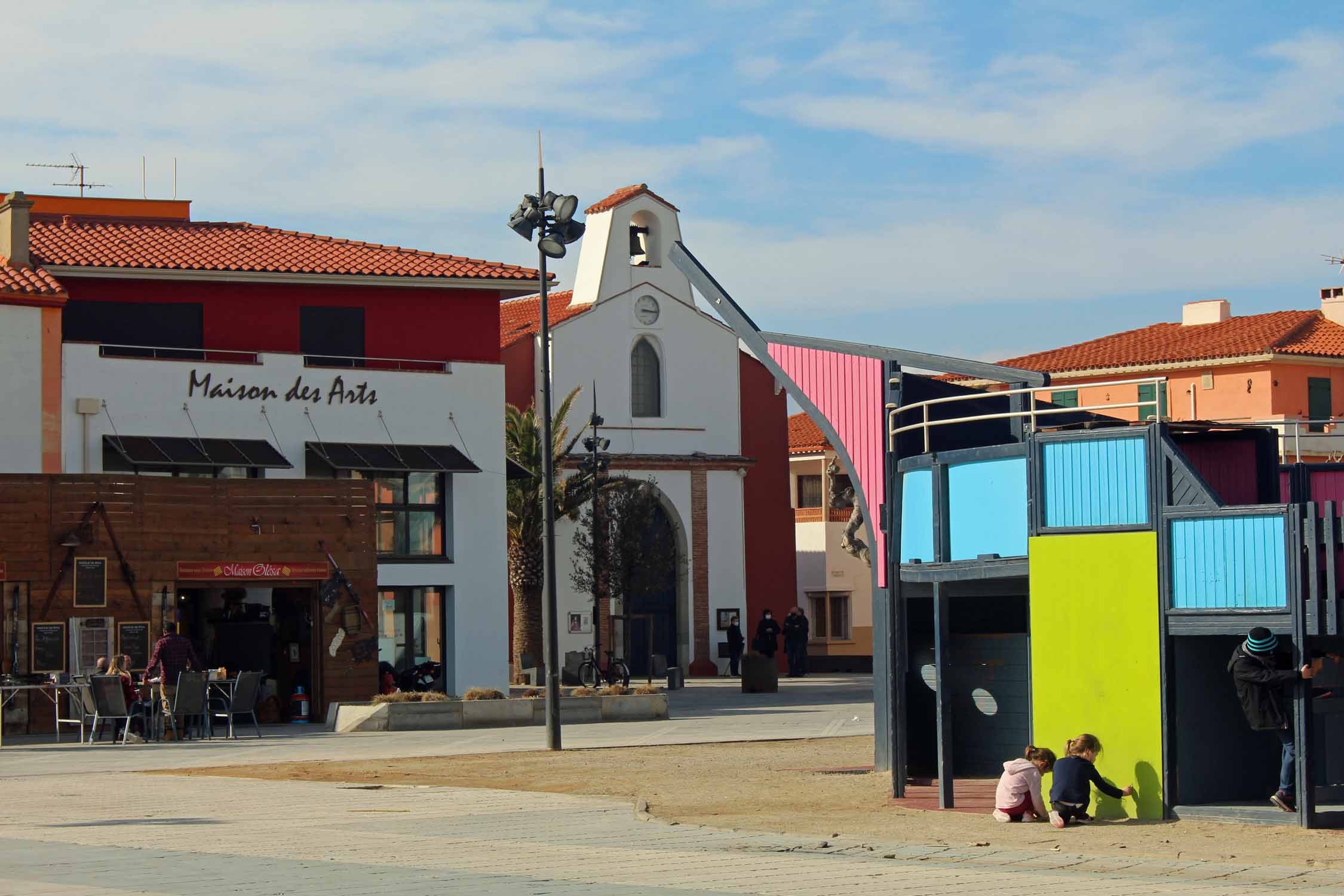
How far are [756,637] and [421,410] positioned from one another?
47.2 feet

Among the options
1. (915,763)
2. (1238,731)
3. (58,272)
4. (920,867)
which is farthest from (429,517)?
(920,867)

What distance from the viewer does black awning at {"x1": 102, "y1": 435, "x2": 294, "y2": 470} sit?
33.1 metres

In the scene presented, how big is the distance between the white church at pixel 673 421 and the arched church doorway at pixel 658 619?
4 cm

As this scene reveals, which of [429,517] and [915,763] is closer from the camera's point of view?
[915,763]

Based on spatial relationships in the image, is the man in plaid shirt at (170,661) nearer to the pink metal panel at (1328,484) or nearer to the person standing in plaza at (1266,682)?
the pink metal panel at (1328,484)

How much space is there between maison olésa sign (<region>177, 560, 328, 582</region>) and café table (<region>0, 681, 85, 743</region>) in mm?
2721

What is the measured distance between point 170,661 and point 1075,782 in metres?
14.6

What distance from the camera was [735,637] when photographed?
50.8 m

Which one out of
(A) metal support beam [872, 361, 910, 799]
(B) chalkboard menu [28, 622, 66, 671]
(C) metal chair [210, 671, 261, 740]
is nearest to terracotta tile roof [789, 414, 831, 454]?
(B) chalkboard menu [28, 622, 66, 671]

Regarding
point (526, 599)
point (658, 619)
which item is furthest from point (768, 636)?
point (658, 619)

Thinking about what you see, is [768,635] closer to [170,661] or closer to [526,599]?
[526,599]

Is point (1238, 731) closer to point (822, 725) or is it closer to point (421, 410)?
point (822, 725)

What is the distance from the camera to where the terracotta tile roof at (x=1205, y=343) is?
5772 cm

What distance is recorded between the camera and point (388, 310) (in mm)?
37188
